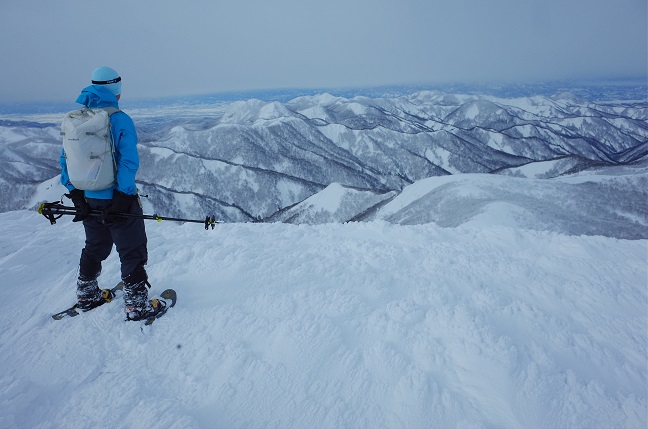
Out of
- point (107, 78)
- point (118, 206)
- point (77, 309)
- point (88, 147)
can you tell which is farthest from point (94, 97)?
point (77, 309)

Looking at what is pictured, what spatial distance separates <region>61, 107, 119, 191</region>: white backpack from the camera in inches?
167

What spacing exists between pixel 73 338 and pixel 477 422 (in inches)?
211

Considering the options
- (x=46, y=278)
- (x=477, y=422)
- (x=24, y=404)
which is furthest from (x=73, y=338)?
(x=477, y=422)

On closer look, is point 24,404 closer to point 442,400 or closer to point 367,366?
point 367,366

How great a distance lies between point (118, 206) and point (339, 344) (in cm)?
383

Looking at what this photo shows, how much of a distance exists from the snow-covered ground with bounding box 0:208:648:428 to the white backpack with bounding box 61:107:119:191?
7.18ft

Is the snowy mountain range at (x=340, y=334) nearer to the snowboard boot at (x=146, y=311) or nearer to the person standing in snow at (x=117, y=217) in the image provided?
the snowboard boot at (x=146, y=311)

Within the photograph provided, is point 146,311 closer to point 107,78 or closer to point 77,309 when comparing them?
point 77,309

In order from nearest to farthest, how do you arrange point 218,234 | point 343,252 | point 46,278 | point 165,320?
1. point 165,320
2. point 46,278
3. point 343,252
4. point 218,234

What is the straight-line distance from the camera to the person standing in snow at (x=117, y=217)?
454cm

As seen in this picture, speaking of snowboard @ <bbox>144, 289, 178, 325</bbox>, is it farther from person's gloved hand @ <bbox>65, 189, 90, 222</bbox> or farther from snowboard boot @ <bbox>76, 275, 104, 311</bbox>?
person's gloved hand @ <bbox>65, 189, 90, 222</bbox>

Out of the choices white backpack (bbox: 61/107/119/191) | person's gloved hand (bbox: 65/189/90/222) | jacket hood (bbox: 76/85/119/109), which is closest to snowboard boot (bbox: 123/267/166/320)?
person's gloved hand (bbox: 65/189/90/222)

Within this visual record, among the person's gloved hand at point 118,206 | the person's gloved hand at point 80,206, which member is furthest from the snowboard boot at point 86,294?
the person's gloved hand at point 118,206

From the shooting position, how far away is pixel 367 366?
13.0 ft
